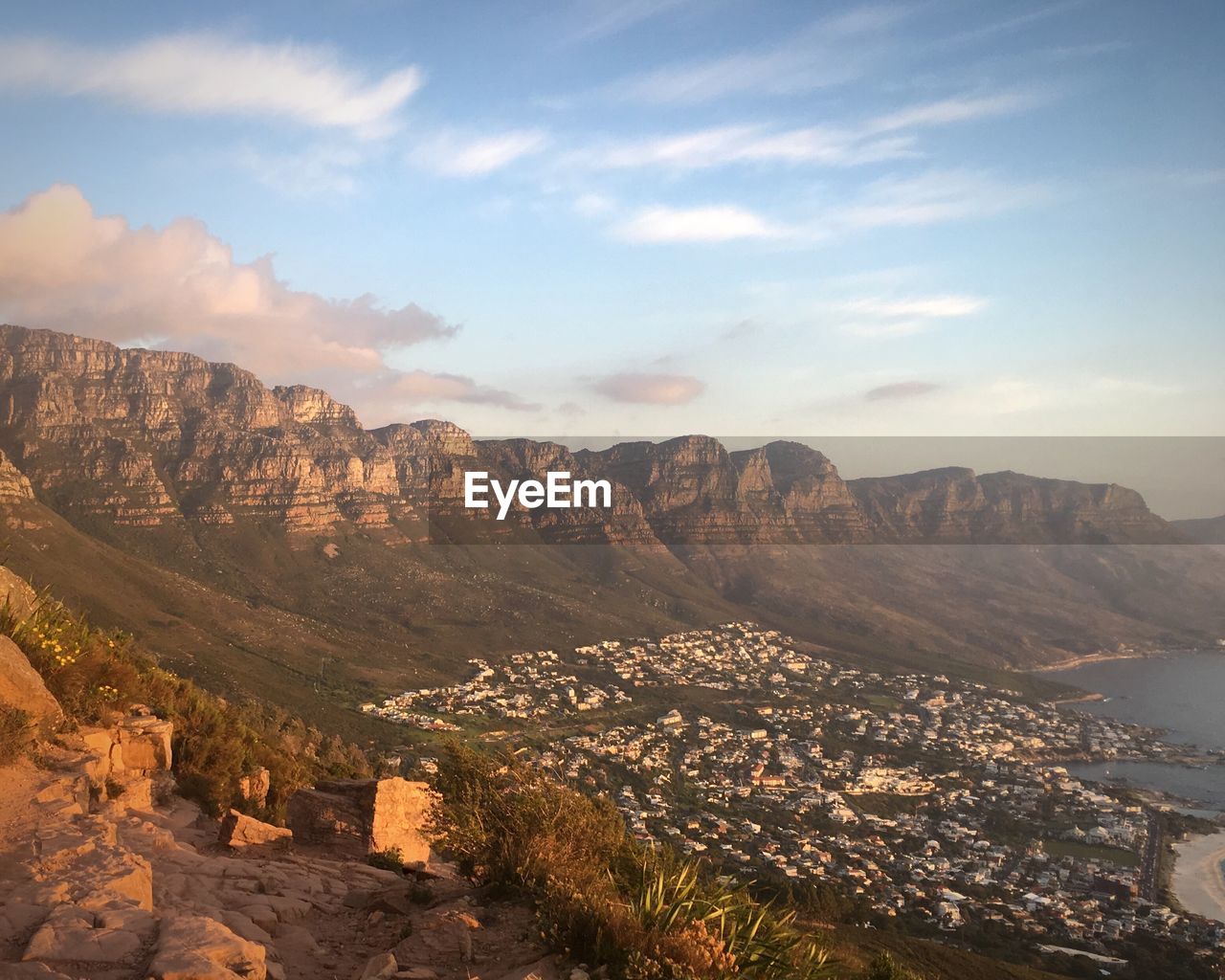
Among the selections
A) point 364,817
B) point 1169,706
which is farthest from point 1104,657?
point 364,817

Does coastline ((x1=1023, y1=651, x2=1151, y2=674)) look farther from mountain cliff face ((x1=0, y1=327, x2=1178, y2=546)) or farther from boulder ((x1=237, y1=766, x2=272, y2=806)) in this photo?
boulder ((x1=237, y1=766, x2=272, y2=806))

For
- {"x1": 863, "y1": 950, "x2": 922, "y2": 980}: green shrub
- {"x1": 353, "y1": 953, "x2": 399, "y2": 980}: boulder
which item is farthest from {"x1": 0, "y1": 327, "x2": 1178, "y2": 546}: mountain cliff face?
{"x1": 863, "y1": 950, "x2": 922, "y2": 980}: green shrub

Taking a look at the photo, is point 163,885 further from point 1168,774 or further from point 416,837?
point 1168,774

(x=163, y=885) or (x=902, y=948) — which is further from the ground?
(x=163, y=885)

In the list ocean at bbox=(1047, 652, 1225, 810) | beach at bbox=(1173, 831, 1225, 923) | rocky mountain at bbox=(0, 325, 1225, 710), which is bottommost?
ocean at bbox=(1047, 652, 1225, 810)

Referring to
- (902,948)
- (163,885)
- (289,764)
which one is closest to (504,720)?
(902,948)
